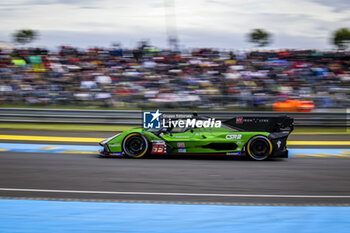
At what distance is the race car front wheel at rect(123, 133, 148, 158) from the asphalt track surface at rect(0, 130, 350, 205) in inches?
8.2

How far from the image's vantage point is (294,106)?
13.9m

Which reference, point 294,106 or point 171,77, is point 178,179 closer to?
point 294,106

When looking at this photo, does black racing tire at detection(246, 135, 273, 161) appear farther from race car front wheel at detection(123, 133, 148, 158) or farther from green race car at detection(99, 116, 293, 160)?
race car front wheel at detection(123, 133, 148, 158)

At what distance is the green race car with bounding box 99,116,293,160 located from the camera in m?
7.77

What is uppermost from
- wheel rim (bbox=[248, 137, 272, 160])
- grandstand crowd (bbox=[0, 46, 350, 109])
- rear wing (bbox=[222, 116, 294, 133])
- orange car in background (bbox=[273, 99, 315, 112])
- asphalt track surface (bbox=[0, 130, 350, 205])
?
grandstand crowd (bbox=[0, 46, 350, 109])

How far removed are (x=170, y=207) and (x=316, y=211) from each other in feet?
6.14

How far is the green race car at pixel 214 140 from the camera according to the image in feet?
25.5

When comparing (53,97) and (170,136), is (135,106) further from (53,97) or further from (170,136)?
(170,136)

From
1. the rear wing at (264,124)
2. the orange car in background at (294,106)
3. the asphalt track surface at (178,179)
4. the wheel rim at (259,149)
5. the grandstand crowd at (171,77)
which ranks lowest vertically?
the asphalt track surface at (178,179)

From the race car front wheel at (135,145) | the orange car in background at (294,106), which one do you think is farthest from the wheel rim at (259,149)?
the orange car in background at (294,106)

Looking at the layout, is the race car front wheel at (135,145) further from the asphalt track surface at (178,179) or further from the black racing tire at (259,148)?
the black racing tire at (259,148)

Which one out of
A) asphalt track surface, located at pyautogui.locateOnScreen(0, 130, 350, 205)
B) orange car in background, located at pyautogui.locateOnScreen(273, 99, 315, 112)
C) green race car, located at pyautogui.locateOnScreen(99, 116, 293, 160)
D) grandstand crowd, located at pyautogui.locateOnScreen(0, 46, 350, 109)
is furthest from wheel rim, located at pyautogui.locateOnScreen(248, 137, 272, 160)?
orange car in background, located at pyautogui.locateOnScreen(273, 99, 315, 112)

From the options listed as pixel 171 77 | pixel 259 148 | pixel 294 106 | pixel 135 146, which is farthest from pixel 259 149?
pixel 171 77

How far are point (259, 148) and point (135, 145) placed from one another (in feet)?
8.76
